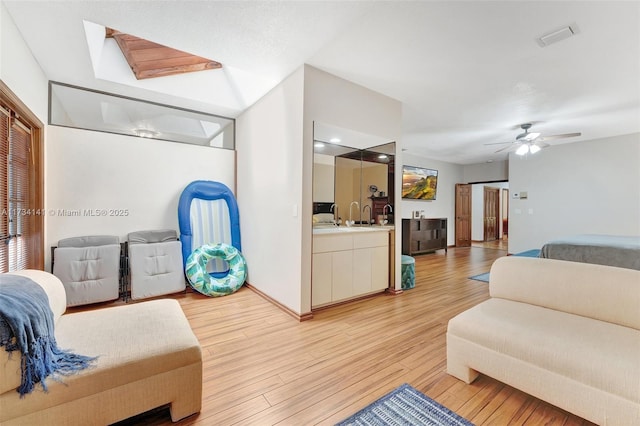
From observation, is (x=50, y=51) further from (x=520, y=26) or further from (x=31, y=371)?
(x=520, y=26)

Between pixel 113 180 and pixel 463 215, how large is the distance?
859 centimetres

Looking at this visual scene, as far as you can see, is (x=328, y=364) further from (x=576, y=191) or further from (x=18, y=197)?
(x=576, y=191)

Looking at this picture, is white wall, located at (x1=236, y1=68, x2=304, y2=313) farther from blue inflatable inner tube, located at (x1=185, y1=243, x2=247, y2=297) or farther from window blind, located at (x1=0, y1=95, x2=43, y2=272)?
window blind, located at (x1=0, y1=95, x2=43, y2=272)

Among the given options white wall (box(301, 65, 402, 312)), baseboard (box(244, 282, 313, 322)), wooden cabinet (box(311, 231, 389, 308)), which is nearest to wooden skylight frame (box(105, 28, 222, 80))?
white wall (box(301, 65, 402, 312))

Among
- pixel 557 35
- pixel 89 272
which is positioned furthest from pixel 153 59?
pixel 557 35

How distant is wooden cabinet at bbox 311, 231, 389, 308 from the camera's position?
9.77 ft

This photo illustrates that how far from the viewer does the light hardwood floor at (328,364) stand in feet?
5.05

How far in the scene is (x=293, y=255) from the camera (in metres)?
2.89

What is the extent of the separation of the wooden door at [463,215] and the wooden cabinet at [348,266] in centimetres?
557

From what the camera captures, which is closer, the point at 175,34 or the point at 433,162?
the point at 175,34

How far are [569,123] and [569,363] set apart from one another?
4.92 metres

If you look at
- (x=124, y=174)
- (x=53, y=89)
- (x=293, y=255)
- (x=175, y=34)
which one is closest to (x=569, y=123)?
(x=293, y=255)

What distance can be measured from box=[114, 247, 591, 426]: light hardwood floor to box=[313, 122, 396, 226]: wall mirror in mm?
1375

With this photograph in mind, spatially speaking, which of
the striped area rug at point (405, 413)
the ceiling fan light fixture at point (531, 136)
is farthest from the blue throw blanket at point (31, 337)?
the ceiling fan light fixture at point (531, 136)
